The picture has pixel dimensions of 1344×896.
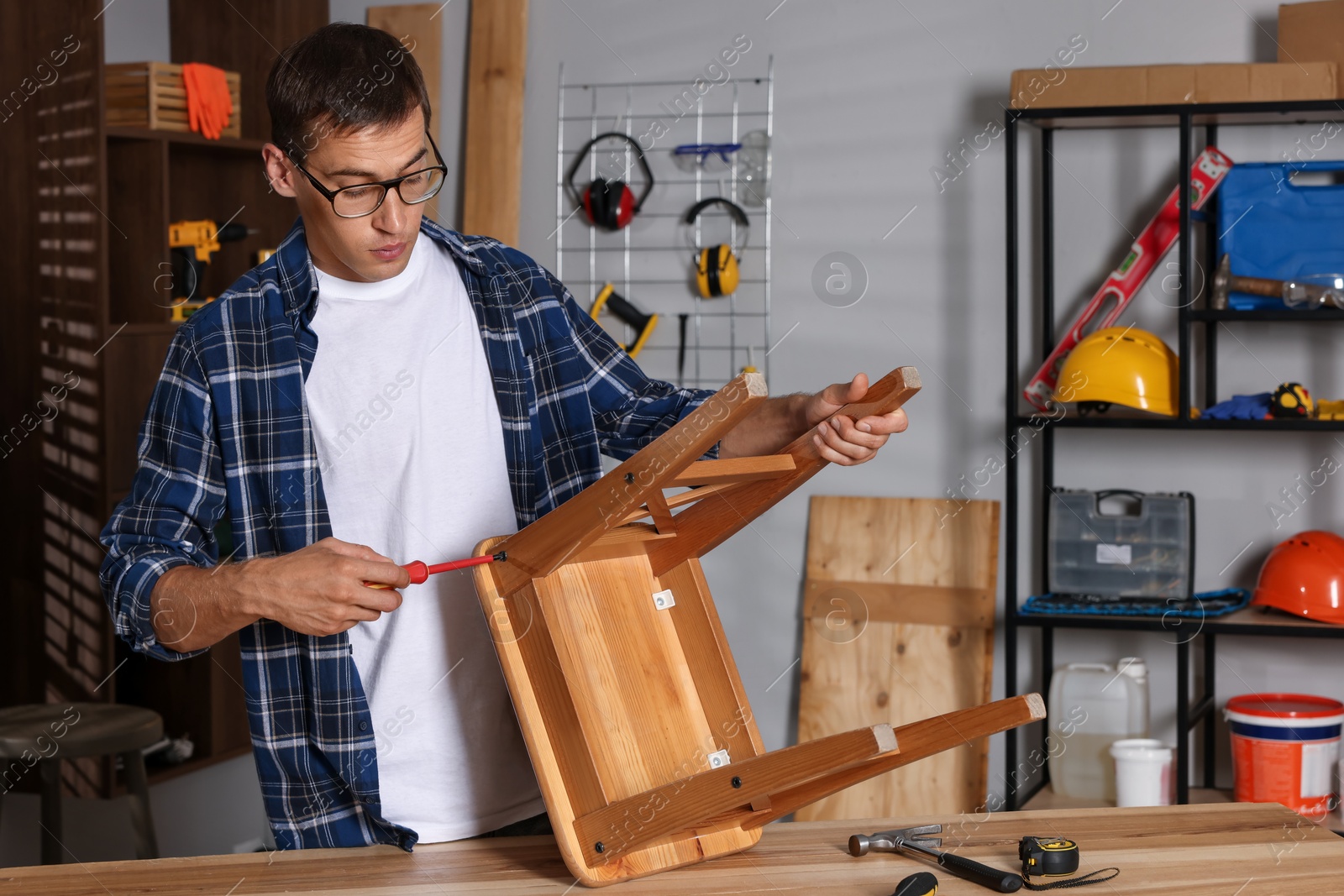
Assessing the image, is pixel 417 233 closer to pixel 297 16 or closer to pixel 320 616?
pixel 320 616

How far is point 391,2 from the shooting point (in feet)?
13.1

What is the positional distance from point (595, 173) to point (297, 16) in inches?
45.1

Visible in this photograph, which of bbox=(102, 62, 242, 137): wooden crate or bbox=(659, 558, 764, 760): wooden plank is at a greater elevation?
bbox=(102, 62, 242, 137): wooden crate

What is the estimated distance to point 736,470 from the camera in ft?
4.06

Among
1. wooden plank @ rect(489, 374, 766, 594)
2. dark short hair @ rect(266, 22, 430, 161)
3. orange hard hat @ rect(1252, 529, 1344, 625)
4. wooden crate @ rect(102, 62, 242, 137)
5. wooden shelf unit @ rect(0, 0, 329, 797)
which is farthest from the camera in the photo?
wooden crate @ rect(102, 62, 242, 137)

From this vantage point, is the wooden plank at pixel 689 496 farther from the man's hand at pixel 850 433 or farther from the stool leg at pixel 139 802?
the stool leg at pixel 139 802

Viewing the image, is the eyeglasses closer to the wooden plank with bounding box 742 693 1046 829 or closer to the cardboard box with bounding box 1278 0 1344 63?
the wooden plank with bounding box 742 693 1046 829

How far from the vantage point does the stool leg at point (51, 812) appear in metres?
2.84

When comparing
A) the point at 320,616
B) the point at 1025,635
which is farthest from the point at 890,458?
the point at 320,616

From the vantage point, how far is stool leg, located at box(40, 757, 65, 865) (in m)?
2.84

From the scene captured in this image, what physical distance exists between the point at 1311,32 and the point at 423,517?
2610 mm

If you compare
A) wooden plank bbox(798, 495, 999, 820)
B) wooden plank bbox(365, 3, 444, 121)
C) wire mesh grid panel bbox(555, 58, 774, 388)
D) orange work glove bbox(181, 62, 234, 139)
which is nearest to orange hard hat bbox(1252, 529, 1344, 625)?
wooden plank bbox(798, 495, 999, 820)

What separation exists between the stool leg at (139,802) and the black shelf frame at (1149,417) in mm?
2144

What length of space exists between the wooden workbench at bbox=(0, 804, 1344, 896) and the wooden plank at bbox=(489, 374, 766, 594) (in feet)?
1.09
